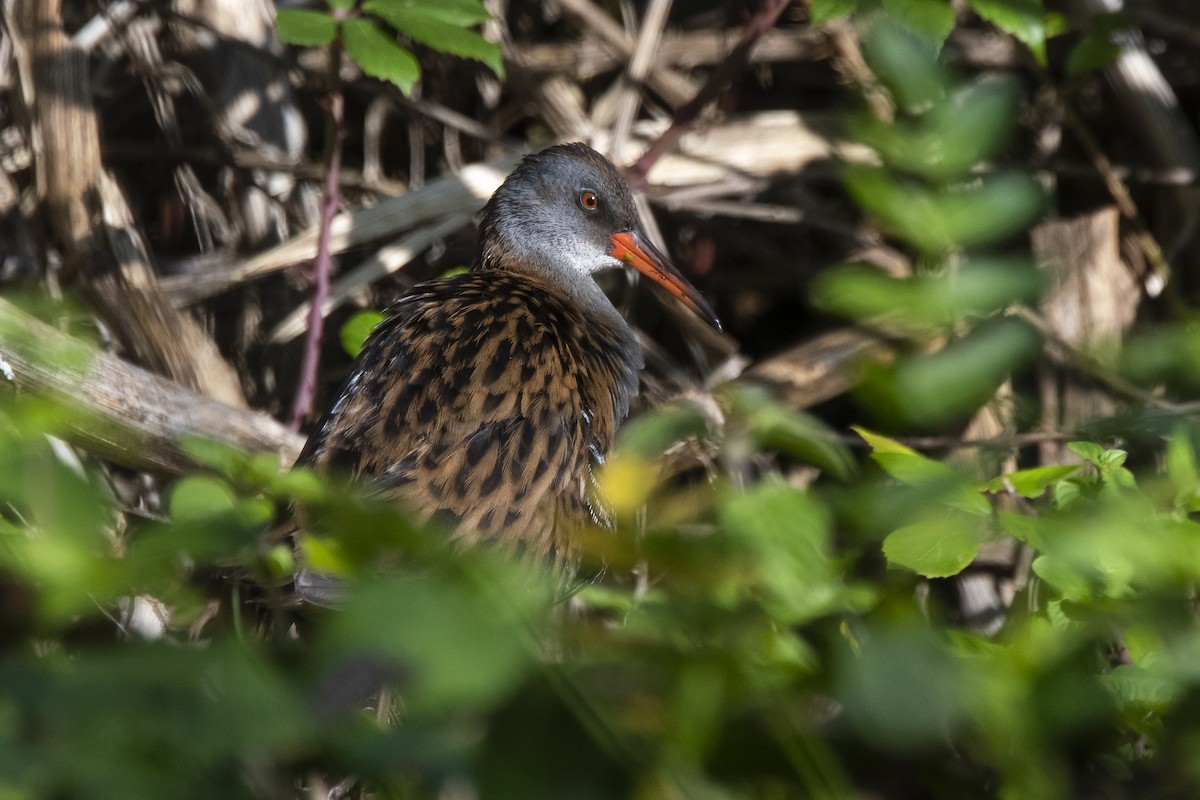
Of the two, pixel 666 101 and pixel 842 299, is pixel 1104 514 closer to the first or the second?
pixel 842 299

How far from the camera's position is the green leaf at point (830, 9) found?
2592 mm

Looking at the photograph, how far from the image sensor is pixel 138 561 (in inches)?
25.9

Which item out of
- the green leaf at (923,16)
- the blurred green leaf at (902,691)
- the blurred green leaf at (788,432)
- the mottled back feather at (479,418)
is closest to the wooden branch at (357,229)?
the mottled back feather at (479,418)

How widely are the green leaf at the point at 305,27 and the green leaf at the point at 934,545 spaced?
1.65 metres

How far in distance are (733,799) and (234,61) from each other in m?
3.28

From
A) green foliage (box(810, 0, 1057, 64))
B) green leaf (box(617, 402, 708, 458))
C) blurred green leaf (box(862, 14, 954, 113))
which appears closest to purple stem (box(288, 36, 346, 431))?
green foliage (box(810, 0, 1057, 64))

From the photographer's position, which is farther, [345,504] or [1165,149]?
[1165,149]

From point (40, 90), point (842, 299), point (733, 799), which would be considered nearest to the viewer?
point (733, 799)

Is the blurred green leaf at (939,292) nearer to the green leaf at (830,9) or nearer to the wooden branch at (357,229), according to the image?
the green leaf at (830,9)

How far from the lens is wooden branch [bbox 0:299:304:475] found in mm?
2344

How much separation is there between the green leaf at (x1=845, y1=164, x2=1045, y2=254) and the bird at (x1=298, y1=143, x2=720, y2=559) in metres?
1.13

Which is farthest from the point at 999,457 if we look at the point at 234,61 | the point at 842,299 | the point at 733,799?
the point at 234,61

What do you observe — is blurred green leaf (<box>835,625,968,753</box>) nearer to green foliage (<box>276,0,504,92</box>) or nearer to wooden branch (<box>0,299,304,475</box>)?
wooden branch (<box>0,299,304,475</box>)

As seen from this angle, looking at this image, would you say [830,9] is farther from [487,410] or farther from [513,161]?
[513,161]
